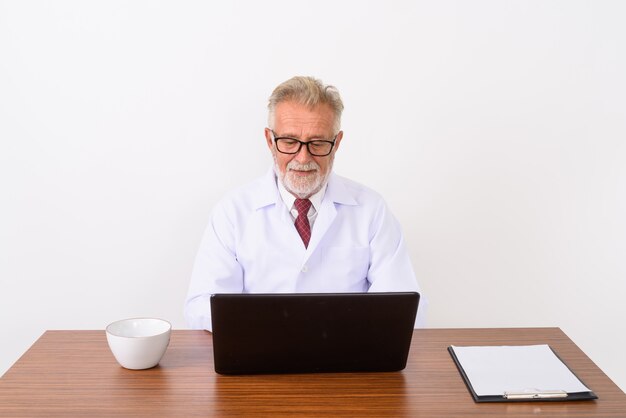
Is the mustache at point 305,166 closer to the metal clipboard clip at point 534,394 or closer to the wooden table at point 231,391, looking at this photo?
the wooden table at point 231,391

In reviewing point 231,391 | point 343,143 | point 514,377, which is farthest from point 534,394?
point 343,143

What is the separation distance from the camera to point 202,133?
387 cm

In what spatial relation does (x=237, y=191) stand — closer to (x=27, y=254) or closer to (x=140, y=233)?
(x=140, y=233)

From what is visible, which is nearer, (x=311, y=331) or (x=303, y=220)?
(x=311, y=331)

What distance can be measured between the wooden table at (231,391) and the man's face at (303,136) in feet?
3.23

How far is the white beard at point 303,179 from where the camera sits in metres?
2.93

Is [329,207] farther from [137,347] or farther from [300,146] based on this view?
[137,347]

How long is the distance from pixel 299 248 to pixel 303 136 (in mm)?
513

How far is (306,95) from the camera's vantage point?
9.72 ft

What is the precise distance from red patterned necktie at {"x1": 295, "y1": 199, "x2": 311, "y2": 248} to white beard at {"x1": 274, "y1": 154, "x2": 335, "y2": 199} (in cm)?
5

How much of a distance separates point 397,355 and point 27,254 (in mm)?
2712

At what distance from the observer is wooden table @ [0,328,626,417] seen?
1.80 m

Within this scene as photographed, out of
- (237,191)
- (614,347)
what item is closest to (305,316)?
(237,191)

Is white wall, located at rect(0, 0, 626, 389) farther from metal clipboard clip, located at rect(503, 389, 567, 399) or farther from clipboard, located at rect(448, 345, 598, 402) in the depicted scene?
metal clipboard clip, located at rect(503, 389, 567, 399)
